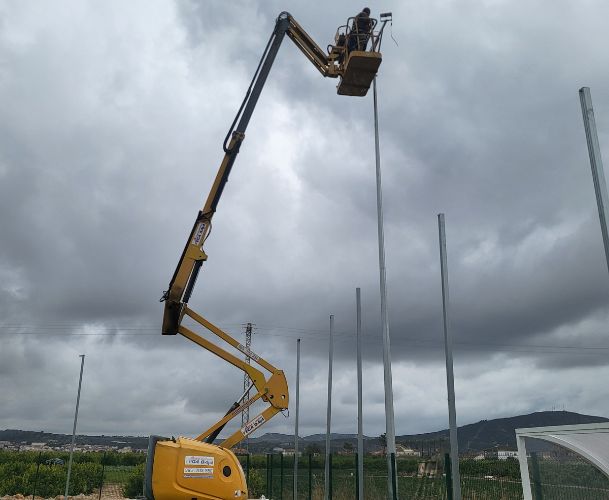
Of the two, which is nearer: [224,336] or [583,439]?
[583,439]

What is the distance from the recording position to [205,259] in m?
17.0

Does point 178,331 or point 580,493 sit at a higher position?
point 178,331

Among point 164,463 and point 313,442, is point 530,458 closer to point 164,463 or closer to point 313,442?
point 164,463

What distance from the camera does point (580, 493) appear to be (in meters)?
12.6

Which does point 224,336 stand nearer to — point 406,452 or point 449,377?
point 449,377

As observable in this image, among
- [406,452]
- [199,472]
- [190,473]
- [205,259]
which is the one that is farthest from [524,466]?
[406,452]

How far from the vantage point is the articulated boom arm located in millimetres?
16422

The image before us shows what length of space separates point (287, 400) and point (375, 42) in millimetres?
10750

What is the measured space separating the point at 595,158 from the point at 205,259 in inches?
436

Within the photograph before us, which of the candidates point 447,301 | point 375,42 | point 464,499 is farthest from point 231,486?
point 375,42

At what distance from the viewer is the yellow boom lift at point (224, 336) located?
44.3 feet

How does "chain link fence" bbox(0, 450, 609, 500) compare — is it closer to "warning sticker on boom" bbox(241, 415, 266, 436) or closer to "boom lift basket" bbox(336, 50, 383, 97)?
"warning sticker on boom" bbox(241, 415, 266, 436)

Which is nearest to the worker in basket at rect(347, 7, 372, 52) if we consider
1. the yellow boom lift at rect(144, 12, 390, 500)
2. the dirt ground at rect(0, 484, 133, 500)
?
the yellow boom lift at rect(144, 12, 390, 500)

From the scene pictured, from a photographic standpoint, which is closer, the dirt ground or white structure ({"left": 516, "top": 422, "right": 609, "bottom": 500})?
white structure ({"left": 516, "top": 422, "right": 609, "bottom": 500})
